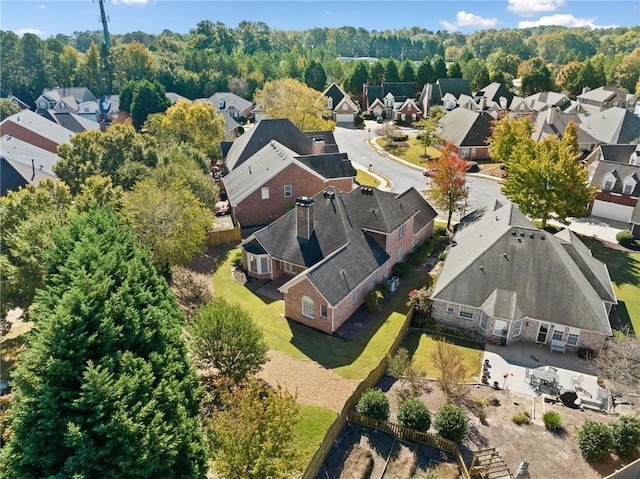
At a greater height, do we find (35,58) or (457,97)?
(35,58)

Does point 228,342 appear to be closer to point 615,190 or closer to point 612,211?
point 612,211

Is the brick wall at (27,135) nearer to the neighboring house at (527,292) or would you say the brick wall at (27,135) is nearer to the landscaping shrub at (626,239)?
the neighboring house at (527,292)

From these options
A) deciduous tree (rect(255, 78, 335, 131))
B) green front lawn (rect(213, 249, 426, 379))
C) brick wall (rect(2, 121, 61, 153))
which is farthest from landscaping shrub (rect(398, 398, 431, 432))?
brick wall (rect(2, 121, 61, 153))

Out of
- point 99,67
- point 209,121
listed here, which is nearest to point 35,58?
point 99,67

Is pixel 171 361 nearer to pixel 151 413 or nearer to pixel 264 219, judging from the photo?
pixel 151 413

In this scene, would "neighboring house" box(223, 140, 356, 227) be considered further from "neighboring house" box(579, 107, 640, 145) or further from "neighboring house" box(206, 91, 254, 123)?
"neighboring house" box(206, 91, 254, 123)

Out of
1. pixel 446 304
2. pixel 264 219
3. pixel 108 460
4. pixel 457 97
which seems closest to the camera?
pixel 108 460
